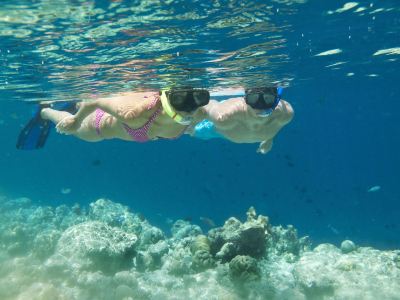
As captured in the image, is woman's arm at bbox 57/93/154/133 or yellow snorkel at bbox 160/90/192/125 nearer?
yellow snorkel at bbox 160/90/192/125

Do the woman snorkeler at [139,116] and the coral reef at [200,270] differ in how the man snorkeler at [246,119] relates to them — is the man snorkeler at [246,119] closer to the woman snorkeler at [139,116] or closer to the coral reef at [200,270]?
the woman snorkeler at [139,116]

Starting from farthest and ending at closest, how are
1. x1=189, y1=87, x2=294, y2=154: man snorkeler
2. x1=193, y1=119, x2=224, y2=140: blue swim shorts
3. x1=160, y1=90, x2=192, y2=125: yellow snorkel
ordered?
1. x1=193, y1=119, x2=224, y2=140: blue swim shorts
2. x1=189, y1=87, x2=294, y2=154: man snorkeler
3. x1=160, y1=90, x2=192, y2=125: yellow snorkel

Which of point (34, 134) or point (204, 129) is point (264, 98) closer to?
point (204, 129)

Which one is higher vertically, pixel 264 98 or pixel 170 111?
pixel 170 111

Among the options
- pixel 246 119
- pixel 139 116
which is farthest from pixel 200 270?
pixel 139 116

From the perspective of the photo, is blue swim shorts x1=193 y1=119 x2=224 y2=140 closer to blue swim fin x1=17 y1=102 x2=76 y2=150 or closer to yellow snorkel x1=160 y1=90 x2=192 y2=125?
blue swim fin x1=17 y1=102 x2=76 y2=150

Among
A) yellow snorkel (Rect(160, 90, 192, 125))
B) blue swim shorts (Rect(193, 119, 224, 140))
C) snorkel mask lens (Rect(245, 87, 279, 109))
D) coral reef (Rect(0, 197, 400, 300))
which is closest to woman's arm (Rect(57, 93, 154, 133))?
yellow snorkel (Rect(160, 90, 192, 125))

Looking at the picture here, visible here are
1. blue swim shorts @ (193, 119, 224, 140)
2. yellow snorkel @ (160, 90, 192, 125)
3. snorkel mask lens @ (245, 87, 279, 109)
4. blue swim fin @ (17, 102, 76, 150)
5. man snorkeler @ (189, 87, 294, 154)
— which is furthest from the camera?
blue swim shorts @ (193, 119, 224, 140)

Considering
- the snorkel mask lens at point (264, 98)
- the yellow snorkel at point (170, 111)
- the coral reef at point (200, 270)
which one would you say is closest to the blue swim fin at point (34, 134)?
the coral reef at point (200, 270)

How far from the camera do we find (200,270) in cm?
1182

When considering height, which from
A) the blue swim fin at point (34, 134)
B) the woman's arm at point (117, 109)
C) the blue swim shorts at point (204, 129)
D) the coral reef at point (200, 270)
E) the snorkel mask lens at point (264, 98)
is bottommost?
the coral reef at point (200, 270)

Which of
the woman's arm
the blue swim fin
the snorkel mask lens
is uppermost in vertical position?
the woman's arm

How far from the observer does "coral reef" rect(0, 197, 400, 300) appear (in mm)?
10828

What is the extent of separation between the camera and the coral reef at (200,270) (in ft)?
35.5
